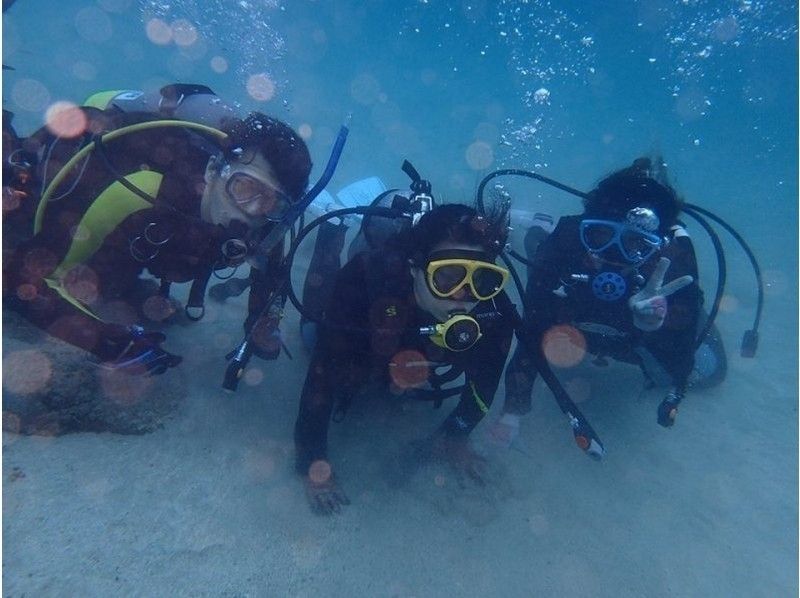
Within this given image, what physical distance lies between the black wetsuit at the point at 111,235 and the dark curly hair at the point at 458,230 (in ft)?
4.81

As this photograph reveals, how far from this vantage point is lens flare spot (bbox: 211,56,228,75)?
3525 centimetres

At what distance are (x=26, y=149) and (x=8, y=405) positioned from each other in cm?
190

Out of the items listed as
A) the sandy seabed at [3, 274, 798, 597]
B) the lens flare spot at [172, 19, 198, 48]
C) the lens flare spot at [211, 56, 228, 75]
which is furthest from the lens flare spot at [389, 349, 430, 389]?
the lens flare spot at [172, 19, 198, 48]

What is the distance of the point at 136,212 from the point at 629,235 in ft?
14.4

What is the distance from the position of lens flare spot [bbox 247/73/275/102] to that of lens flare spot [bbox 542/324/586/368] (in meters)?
32.2

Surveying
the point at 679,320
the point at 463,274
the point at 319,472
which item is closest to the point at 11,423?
the point at 319,472

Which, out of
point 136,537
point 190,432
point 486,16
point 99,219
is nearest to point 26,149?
point 99,219

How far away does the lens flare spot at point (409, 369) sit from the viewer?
3.82 meters

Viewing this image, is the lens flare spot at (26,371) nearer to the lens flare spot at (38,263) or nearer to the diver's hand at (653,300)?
the lens flare spot at (38,263)

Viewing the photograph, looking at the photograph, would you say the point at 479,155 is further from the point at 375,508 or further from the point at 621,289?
the point at 375,508

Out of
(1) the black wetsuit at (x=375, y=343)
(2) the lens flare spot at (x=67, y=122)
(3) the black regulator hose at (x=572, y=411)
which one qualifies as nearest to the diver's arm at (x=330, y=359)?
(1) the black wetsuit at (x=375, y=343)

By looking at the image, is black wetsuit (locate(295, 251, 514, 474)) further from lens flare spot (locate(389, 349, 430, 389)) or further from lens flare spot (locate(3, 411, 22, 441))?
lens flare spot (locate(3, 411, 22, 441))

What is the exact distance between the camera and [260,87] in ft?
112

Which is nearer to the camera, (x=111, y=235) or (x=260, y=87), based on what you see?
(x=111, y=235)
